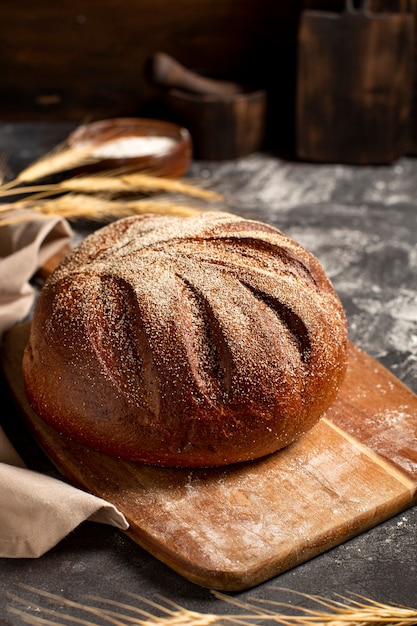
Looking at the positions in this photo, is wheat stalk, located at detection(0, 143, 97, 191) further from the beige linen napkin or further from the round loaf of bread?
the beige linen napkin

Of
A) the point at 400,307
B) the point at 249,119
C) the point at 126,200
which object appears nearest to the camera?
the point at 400,307

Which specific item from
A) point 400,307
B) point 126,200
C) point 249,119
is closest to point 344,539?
point 400,307

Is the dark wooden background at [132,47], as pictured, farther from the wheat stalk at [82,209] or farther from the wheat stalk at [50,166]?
the wheat stalk at [82,209]

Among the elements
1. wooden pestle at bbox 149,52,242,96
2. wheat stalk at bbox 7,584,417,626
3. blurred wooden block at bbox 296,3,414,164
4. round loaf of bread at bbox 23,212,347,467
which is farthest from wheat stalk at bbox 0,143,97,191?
wheat stalk at bbox 7,584,417,626

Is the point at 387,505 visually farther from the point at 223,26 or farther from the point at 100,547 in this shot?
the point at 223,26

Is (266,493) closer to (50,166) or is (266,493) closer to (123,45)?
(50,166)
